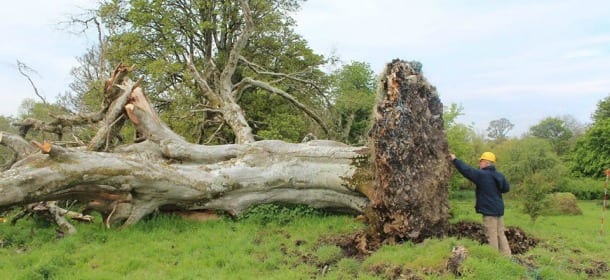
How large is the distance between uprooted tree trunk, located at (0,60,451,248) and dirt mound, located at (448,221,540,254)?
531mm

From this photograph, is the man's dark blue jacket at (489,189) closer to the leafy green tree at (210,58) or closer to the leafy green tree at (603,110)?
the leafy green tree at (210,58)

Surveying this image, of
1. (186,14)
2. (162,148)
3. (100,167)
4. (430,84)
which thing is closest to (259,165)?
(162,148)

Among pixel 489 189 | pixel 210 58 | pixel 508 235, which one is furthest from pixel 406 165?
pixel 210 58

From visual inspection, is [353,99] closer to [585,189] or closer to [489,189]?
[489,189]

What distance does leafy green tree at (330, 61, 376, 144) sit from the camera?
57.4ft

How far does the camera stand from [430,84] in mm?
8195

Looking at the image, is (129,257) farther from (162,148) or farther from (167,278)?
(162,148)

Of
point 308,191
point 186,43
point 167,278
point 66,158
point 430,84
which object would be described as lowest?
point 167,278

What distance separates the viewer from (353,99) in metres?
17.7

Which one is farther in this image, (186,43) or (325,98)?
(186,43)

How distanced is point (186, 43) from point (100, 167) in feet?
42.5

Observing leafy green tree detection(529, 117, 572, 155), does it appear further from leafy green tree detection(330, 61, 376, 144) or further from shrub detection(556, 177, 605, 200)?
leafy green tree detection(330, 61, 376, 144)

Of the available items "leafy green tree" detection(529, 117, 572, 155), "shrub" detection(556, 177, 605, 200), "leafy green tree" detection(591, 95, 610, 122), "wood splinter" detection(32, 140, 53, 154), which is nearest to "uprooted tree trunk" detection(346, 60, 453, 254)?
"wood splinter" detection(32, 140, 53, 154)

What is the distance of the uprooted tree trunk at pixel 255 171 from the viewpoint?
754 centimetres
